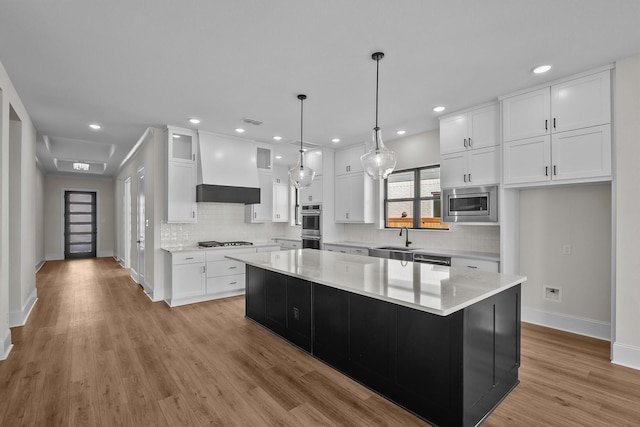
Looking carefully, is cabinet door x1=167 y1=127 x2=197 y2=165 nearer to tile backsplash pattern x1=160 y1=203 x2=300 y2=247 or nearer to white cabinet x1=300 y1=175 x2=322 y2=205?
tile backsplash pattern x1=160 y1=203 x2=300 y2=247

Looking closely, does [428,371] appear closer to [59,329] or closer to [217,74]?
[217,74]

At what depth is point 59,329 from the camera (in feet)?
12.2

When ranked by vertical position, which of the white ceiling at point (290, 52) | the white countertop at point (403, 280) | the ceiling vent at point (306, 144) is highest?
the white ceiling at point (290, 52)

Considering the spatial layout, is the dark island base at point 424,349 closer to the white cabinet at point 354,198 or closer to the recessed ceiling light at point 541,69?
the recessed ceiling light at point 541,69

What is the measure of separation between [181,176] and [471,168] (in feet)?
14.0

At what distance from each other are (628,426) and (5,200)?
5437 mm

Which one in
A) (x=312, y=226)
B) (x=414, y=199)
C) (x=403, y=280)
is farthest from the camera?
(x=312, y=226)

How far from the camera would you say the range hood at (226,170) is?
5.10 meters

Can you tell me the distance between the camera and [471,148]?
407cm

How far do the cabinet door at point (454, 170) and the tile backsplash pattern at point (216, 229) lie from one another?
367cm

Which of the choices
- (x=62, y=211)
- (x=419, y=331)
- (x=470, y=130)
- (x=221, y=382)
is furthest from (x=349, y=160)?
(x=62, y=211)

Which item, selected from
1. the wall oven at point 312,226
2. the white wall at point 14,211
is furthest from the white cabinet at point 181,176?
the wall oven at point 312,226

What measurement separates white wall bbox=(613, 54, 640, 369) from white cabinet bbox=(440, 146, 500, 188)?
113 centimetres

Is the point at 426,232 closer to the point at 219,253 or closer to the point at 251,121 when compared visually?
the point at 251,121
